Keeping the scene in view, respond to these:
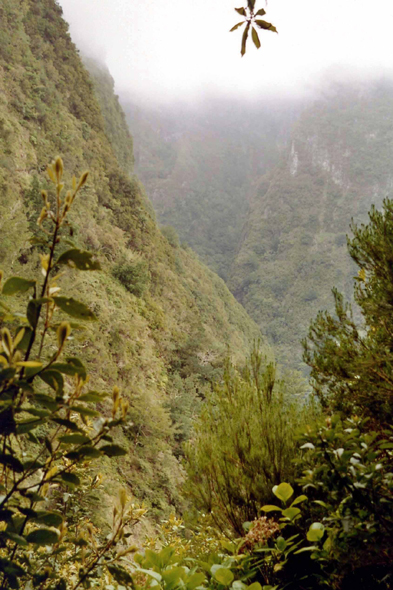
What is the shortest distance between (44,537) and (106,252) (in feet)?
51.8

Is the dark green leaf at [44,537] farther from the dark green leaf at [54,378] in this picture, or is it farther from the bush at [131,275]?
the bush at [131,275]

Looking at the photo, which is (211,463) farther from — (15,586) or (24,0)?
(24,0)

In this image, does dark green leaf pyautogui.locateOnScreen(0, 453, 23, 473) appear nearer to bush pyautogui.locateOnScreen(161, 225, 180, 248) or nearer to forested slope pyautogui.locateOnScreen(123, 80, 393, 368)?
bush pyautogui.locateOnScreen(161, 225, 180, 248)

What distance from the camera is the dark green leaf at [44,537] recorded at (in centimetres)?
66

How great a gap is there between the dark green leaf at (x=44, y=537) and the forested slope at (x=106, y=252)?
629 cm

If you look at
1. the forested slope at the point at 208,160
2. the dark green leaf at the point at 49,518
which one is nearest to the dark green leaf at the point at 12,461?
the dark green leaf at the point at 49,518

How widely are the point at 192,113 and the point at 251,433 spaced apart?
154 meters

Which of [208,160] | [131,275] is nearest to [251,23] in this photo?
[131,275]

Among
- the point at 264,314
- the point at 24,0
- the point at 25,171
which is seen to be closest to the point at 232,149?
the point at 264,314

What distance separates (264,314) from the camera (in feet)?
232

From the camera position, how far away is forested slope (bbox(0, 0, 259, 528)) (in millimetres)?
10109

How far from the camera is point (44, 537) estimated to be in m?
0.67

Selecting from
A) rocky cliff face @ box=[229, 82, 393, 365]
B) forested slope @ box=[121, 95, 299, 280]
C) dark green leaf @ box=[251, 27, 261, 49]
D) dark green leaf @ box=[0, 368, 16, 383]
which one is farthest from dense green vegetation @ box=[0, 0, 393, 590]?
forested slope @ box=[121, 95, 299, 280]

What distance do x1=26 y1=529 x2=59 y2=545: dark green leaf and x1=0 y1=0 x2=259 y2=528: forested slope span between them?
20.6 ft
